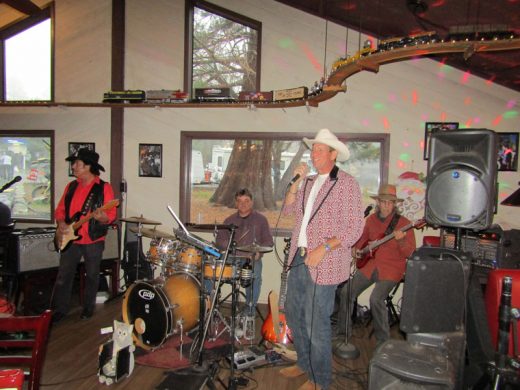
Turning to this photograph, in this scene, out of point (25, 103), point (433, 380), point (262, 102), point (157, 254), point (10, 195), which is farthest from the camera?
point (10, 195)

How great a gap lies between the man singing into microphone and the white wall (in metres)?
2.26

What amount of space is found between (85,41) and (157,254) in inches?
145

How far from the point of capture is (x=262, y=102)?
188 inches

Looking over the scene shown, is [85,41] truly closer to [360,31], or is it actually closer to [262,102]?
[262,102]

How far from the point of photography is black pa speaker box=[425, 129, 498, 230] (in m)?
2.09

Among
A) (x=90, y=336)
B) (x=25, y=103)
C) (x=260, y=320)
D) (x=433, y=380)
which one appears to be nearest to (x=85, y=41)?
(x=25, y=103)

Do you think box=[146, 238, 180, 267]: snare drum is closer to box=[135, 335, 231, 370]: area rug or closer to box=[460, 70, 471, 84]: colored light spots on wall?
box=[135, 335, 231, 370]: area rug

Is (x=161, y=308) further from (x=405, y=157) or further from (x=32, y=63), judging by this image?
(x=32, y=63)

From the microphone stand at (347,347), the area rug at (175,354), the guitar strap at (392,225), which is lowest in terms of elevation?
the area rug at (175,354)

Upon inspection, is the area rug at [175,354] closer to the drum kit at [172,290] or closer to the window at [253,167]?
the drum kit at [172,290]

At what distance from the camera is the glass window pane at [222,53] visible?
518cm

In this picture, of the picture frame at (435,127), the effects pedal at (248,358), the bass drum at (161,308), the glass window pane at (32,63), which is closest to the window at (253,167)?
the picture frame at (435,127)

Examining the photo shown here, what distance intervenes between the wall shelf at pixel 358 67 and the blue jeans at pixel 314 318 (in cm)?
206

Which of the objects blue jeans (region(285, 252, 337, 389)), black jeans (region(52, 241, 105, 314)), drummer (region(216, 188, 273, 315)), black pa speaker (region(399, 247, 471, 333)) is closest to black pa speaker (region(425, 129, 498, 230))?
black pa speaker (region(399, 247, 471, 333))
